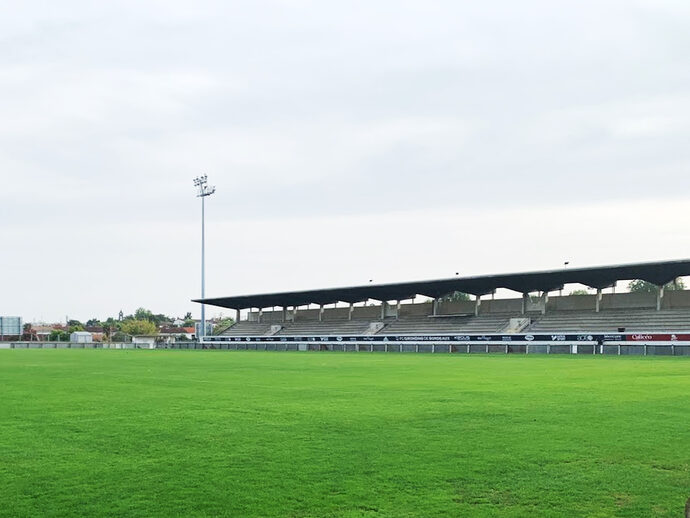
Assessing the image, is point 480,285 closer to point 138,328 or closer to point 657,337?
point 657,337

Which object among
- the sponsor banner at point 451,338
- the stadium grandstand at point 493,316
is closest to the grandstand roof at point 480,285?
the stadium grandstand at point 493,316

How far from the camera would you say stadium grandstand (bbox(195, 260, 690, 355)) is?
187ft

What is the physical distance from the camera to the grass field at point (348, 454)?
715 centimetres

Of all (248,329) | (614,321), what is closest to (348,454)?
(614,321)

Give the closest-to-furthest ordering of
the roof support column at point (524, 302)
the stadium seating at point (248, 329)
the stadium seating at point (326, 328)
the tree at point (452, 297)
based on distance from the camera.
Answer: the roof support column at point (524, 302) → the tree at point (452, 297) → the stadium seating at point (326, 328) → the stadium seating at point (248, 329)

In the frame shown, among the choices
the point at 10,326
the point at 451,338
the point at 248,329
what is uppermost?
the point at 10,326

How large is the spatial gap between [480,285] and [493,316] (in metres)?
3.61

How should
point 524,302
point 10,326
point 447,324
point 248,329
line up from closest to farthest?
point 524,302 < point 447,324 < point 248,329 < point 10,326

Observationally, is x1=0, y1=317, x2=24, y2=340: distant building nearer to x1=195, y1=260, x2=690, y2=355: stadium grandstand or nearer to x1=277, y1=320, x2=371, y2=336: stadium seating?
x1=195, y1=260, x2=690, y2=355: stadium grandstand

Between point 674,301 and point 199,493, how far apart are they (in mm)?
66777

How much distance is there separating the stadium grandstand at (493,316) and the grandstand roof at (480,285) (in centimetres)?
10

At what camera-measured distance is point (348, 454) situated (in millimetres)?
9641

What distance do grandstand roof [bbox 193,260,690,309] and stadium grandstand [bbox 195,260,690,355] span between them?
0.10 meters

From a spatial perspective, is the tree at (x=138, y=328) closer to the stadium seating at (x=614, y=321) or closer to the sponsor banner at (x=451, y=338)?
the sponsor banner at (x=451, y=338)
